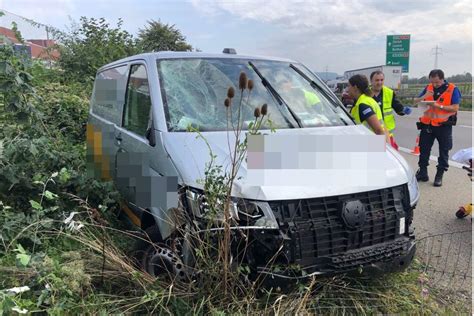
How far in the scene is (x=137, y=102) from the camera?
3.95m

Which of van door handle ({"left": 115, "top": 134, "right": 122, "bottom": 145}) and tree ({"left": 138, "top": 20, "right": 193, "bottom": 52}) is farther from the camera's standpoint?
tree ({"left": 138, "top": 20, "right": 193, "bottom": 52})

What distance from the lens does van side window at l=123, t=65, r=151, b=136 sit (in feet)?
12.1

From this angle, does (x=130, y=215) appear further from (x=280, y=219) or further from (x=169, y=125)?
(x=280, y=219)

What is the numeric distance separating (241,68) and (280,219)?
1.89 metres

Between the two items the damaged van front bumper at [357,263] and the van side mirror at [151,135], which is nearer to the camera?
the damaged van front bumper at [357,263]

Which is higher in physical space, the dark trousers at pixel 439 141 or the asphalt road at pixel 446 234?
the dark trousers at pixel 439 141

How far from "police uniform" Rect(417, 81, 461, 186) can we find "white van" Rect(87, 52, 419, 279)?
3566 millimetres

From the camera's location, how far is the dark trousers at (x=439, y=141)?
6.85 metres

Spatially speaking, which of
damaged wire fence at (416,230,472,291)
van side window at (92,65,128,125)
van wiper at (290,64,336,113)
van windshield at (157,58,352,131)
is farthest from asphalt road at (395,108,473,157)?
van side window at (92,65,128,125)

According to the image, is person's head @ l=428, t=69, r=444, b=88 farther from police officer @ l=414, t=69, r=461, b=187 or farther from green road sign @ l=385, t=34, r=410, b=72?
green road sign @ l=385, t=34, r=410, b=72

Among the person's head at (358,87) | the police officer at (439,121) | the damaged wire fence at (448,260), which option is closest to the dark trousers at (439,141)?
the police officer at (439,121)

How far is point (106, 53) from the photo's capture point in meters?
13.5

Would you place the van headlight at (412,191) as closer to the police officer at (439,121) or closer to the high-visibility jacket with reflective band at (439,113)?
the police officer at (439,121)

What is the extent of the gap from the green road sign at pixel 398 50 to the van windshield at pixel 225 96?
34.2m
